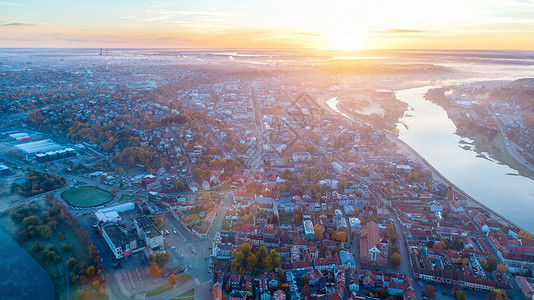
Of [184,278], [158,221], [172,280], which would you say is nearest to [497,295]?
[184,278]

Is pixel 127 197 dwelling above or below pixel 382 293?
above

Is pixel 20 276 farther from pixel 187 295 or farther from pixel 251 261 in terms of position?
pixel 251 261

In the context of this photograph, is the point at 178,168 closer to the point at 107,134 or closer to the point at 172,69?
the point at 107,134

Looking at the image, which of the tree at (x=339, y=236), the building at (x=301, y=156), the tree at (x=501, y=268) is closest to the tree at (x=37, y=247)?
the tree at (x=339, y=236)

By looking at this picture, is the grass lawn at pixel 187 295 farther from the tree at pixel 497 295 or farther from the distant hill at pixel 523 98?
the distant hill at pixel 523 98

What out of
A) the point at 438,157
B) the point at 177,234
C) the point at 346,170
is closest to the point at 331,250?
the point at 177,234
